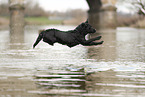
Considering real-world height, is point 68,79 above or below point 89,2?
below

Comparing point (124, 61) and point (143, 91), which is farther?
point (124, 61)

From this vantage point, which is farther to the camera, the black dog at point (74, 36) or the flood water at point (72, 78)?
the black dog at point (74, 36)

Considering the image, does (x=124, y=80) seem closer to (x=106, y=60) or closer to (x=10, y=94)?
(x=10, y=94)

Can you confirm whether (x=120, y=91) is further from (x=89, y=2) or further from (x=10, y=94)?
(x=89, y=2)

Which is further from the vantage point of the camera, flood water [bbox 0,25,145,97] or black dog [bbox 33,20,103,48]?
black dog [bbox 33,20,103,48]

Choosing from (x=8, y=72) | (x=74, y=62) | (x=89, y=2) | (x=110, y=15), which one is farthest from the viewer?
(x=89, y=2)

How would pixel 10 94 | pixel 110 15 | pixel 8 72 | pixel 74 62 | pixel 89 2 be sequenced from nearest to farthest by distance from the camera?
1. pixel 10 94
2. pixel 8 72
3. pixel 74 62
4. pixel 110 15
5. pixel 89 2

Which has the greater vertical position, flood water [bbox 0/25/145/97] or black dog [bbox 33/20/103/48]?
black dog [bbox 33/20/103/48]

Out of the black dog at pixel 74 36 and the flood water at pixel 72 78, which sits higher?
the black dog at pixel 74 36

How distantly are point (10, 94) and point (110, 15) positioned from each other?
26643 mm

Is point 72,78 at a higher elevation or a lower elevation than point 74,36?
lower

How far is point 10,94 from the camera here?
14.4 ft

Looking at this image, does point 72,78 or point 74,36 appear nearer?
point 72,78

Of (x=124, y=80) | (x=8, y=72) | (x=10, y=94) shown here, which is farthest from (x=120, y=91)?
(x=8, y=72)
